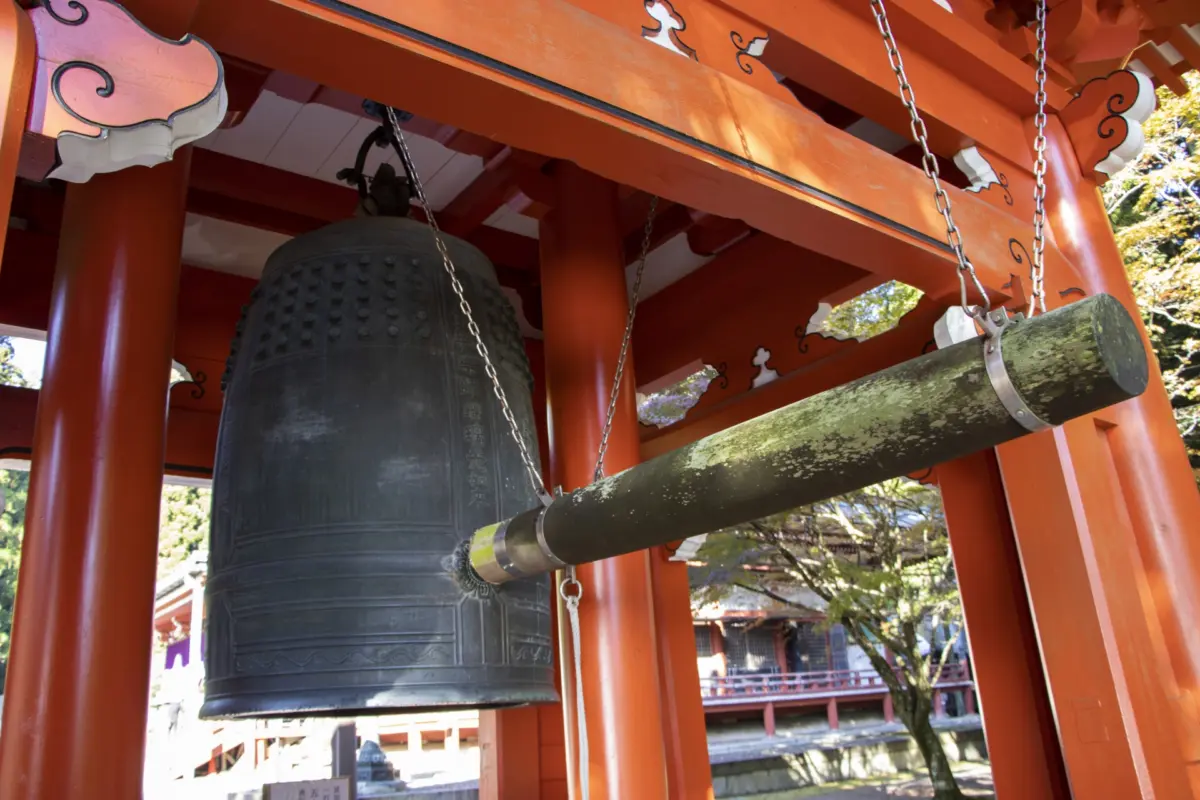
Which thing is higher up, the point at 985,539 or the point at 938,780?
the point at 985,539

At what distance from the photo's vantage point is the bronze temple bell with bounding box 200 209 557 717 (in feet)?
5.95

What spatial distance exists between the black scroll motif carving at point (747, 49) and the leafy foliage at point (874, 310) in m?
6.08

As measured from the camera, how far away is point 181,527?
16.4m

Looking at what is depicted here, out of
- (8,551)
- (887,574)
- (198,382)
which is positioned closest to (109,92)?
(198,382)

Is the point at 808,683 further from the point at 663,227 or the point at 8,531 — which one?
the point at 663,227

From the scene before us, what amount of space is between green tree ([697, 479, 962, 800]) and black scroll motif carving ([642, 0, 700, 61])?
282 inches

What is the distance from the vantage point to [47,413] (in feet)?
7.61

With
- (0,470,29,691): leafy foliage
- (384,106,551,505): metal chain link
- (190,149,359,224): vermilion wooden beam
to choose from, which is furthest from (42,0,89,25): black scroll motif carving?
(0,470,29,691): leafy foliage

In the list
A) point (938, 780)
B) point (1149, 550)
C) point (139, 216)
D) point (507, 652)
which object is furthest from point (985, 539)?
point (938, 780)

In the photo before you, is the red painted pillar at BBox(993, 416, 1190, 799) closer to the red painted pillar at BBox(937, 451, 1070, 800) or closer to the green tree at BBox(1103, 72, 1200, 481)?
the red painted pillar at BBox(937, 451, 1070, 800)

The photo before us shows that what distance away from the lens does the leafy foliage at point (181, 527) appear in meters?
16.0

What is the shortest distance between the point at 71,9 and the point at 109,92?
0.12 metres

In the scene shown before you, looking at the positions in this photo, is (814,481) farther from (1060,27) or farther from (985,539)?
(985,539)

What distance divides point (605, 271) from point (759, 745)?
40.5 feet
